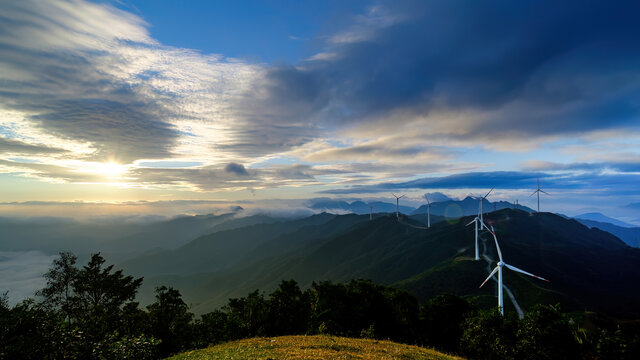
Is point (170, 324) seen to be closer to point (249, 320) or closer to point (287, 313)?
point (249, 320)

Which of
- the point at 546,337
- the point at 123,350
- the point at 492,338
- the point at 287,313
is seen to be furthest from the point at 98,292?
the point at 546,337

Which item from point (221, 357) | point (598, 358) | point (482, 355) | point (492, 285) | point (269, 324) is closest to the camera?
point (221, 357)

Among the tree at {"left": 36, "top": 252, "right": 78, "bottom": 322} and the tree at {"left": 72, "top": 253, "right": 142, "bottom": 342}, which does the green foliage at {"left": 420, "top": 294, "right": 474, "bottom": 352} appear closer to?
the tree at {"left": 72, "top": 253, "right": 142, "bottom": 342}

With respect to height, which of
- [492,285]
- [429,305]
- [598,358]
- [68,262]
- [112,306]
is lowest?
[492,285]

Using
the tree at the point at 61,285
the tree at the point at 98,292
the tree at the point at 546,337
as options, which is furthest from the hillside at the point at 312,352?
the tree at the point at 61,285

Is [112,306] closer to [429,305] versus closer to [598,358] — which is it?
[429,305]

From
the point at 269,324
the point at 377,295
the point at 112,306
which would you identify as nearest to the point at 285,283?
the point at 269,324
